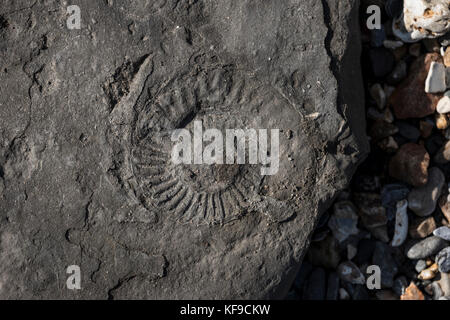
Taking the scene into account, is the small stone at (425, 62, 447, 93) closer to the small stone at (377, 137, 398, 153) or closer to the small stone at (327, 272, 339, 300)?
the small stone at (377, 137, 398, 153)

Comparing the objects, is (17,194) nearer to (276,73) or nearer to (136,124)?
(136,124)

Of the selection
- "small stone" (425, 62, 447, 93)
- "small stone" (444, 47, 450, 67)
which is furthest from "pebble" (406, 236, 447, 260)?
"small stone" (444, 47, 450, 67)

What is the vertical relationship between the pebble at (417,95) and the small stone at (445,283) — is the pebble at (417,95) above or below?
above

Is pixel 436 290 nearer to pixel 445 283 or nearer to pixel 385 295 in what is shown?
pixel 445 283

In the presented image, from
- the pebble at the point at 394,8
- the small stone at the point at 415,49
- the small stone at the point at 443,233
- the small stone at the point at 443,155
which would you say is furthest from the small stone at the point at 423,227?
the pebble at the point at 394,8

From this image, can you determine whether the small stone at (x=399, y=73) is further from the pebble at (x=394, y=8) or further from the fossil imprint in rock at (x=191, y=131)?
the fossil imprint in rock at (x=191, y=131)

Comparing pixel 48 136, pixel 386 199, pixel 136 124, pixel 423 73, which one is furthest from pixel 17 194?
pixel 423 73
